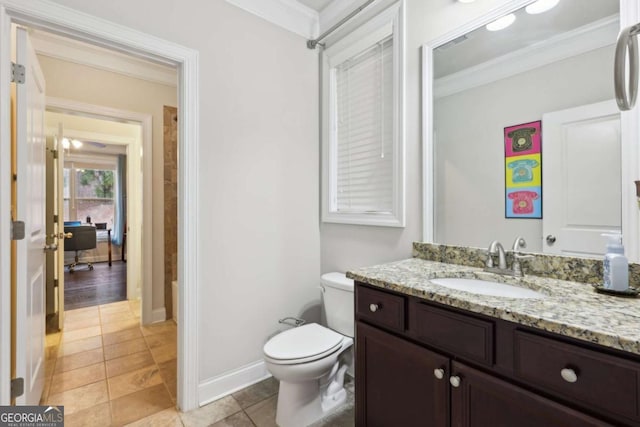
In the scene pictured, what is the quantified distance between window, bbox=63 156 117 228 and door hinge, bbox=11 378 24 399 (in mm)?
6845

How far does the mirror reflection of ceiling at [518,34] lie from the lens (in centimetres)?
119

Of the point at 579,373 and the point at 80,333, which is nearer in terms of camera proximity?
the point at 579,373

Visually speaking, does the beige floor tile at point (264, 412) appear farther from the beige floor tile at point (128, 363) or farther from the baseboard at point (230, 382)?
the beige floor tile at point (128, 363)

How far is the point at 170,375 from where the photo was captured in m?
2.14

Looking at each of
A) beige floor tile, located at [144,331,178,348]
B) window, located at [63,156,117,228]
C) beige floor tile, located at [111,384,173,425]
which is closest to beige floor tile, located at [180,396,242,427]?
beige floor tile, located at [111,384,173,425]

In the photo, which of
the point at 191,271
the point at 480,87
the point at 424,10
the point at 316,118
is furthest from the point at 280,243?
the point at 424,10

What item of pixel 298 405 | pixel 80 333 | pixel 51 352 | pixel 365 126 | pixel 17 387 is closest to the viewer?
pixel 17 387

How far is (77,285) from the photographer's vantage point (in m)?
4.54

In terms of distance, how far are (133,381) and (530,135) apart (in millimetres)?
2781

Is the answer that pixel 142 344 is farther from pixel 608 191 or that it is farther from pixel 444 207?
pixel 608 191

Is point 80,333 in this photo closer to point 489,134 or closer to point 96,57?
point 96,57

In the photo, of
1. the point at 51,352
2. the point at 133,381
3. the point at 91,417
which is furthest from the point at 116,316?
the point at 91,417

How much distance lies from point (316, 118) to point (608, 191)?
180 centimetres

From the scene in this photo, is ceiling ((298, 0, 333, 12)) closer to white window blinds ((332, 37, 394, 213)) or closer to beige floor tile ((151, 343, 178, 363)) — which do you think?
white window blinds ((332, 37, 394, 213))
